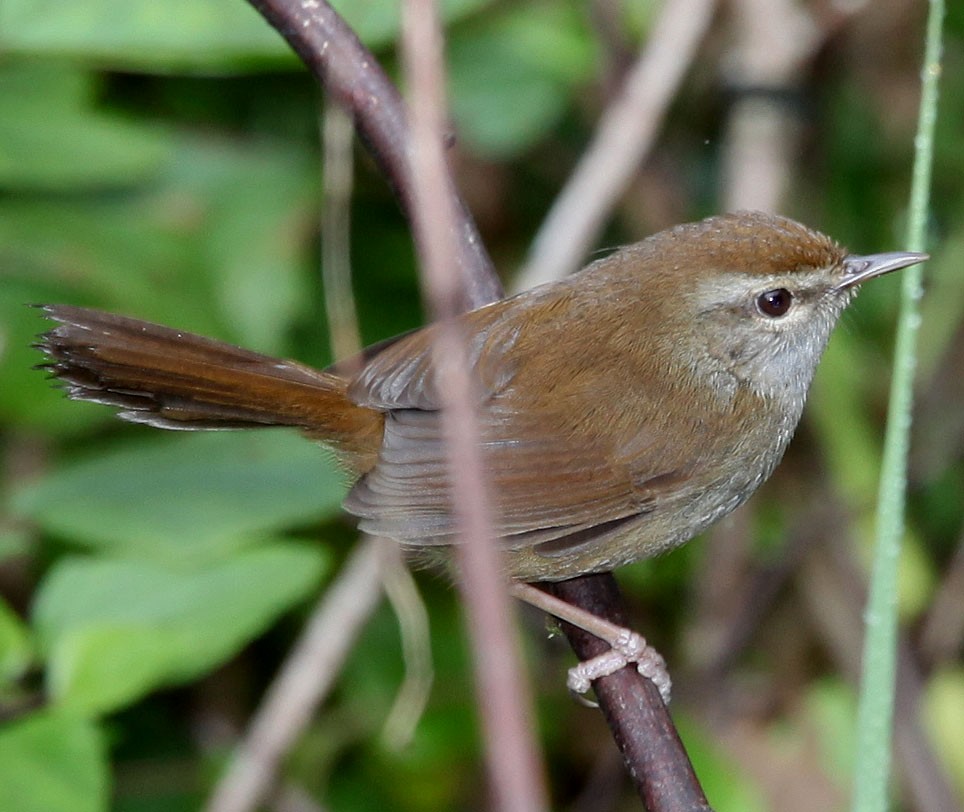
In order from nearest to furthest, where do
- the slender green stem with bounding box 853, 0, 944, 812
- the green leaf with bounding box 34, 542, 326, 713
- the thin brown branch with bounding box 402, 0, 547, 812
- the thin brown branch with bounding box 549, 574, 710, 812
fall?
the thin brown branch with bounding box 402, 0, 547, 812, the slender green stem with bounding box 853, 0, 944, 812, the thin brown branch with bounding box 549, 574, 710, 812, the green leaf with bounding box 34, 542, 326, 713

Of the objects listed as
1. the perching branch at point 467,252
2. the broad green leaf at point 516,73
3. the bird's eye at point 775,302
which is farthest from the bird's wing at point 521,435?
the broad green leaf at point 516,73

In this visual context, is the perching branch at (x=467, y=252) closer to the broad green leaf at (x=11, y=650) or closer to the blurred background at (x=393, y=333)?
the blurred background at (x=393, y=333)

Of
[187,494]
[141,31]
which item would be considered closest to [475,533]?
[187,494]

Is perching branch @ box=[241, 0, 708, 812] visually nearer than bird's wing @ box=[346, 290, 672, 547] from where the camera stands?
Yes

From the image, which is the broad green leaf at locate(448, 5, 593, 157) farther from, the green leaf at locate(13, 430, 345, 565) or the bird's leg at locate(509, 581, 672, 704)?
the bird's leg at locate(509, 581, 672, 704)

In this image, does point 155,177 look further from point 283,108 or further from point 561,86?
point 561,86

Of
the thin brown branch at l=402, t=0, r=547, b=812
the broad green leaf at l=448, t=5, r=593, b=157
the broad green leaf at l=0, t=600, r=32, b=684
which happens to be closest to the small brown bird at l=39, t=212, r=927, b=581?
the broad green leaf at l=0, t=600, r=32, b=684

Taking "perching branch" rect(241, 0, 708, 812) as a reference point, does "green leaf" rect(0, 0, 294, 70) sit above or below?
above

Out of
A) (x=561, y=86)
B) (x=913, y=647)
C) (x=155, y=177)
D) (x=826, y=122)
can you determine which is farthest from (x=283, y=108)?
(x=913, y=647)
